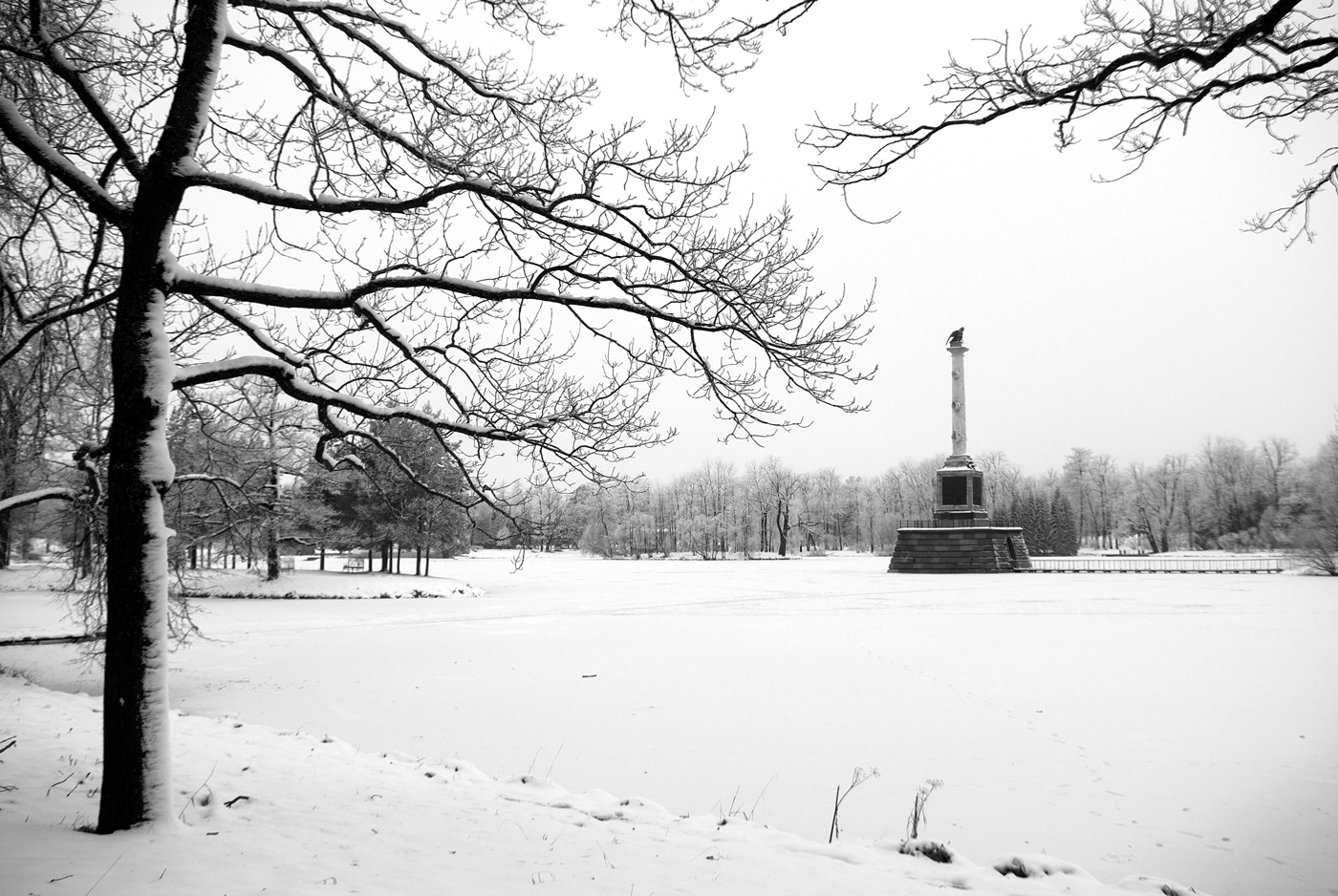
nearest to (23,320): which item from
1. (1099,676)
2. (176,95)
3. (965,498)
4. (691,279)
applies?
(176,95)

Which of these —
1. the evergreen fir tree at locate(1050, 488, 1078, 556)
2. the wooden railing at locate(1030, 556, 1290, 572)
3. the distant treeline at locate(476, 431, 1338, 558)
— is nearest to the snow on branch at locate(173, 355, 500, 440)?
the wooden railing at locate(1030, 556, 1290, 572)

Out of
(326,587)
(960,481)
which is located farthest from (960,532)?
(326,587)

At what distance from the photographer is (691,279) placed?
556cm

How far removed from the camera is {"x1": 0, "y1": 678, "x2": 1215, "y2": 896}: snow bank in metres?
3.91

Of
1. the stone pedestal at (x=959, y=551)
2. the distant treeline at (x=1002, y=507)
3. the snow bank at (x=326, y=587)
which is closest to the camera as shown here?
the snow bank at (x=326, y=587)

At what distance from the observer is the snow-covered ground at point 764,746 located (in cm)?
478

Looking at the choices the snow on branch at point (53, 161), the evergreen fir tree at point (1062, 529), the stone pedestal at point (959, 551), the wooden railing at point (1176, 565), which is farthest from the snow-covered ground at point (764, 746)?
the evergreen fir tree at point (1062, 529)

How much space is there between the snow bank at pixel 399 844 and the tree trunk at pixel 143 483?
352 mm

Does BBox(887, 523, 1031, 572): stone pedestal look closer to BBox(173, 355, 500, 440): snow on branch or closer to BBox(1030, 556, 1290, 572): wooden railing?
BBox(1030, 556, 1290, 572): wooden railing

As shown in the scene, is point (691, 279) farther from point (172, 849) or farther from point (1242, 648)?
point (1242, 648)

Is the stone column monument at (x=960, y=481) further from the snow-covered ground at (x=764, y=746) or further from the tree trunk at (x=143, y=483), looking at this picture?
the tree trunk at (x=143, y=483)

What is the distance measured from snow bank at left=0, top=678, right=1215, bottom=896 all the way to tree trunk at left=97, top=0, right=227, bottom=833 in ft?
1.16

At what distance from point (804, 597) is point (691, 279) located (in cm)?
2401

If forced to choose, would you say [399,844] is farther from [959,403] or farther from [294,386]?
[959,403]
